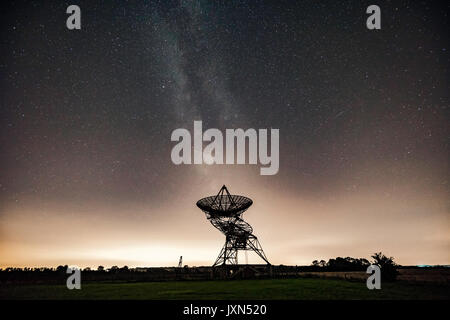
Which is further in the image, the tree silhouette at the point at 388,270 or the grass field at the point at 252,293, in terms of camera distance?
the tree silhouette at the point at 388,270

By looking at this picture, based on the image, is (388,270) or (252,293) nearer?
(252,293)

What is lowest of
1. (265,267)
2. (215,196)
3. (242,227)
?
(265,267)

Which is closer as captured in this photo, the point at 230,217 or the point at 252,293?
the point at 252,293

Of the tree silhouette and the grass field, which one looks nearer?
the grass field

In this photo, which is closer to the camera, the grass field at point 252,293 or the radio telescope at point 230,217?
the grass field at point 252,293

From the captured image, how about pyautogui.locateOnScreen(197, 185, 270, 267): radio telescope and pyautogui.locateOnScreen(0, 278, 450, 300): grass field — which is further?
pyautogui.locateOnScreen(197, 185, 270, 267): radio telescope
